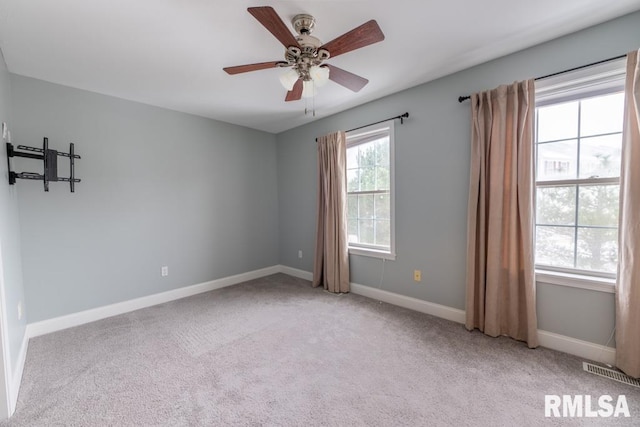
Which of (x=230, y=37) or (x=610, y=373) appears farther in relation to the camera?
(x=230, y=37)

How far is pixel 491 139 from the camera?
230cm

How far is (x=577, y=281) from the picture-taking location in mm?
2023

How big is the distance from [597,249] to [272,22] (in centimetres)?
275

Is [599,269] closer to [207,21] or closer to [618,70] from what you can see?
[618,70]

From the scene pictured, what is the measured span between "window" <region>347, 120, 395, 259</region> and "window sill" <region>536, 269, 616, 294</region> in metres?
1.36

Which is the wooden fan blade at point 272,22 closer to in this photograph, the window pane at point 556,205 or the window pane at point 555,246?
the window pane at point 556,205

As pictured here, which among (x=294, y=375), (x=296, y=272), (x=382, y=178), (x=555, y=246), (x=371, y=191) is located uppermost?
(x=382, y=178)

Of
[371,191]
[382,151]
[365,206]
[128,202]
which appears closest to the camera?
[128,202]

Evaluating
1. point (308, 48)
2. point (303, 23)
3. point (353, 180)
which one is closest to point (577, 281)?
point (353, 180)

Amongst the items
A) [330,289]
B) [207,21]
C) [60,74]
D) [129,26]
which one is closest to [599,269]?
[330,289]

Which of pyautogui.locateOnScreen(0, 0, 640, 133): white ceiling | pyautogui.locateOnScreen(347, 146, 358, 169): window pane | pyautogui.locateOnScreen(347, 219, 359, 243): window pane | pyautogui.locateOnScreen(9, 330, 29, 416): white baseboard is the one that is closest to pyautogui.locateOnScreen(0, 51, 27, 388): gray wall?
pyautogui.locateOnScreen(9, 330, 29, 416): white baseboard

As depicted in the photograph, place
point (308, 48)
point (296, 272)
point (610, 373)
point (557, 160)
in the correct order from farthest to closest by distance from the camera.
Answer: point (296, 272) < point (557, 160) < point (610, 373) < point (308, 48)

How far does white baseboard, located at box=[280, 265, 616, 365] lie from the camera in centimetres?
195

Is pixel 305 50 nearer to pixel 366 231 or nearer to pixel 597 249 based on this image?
pixel 366 231
